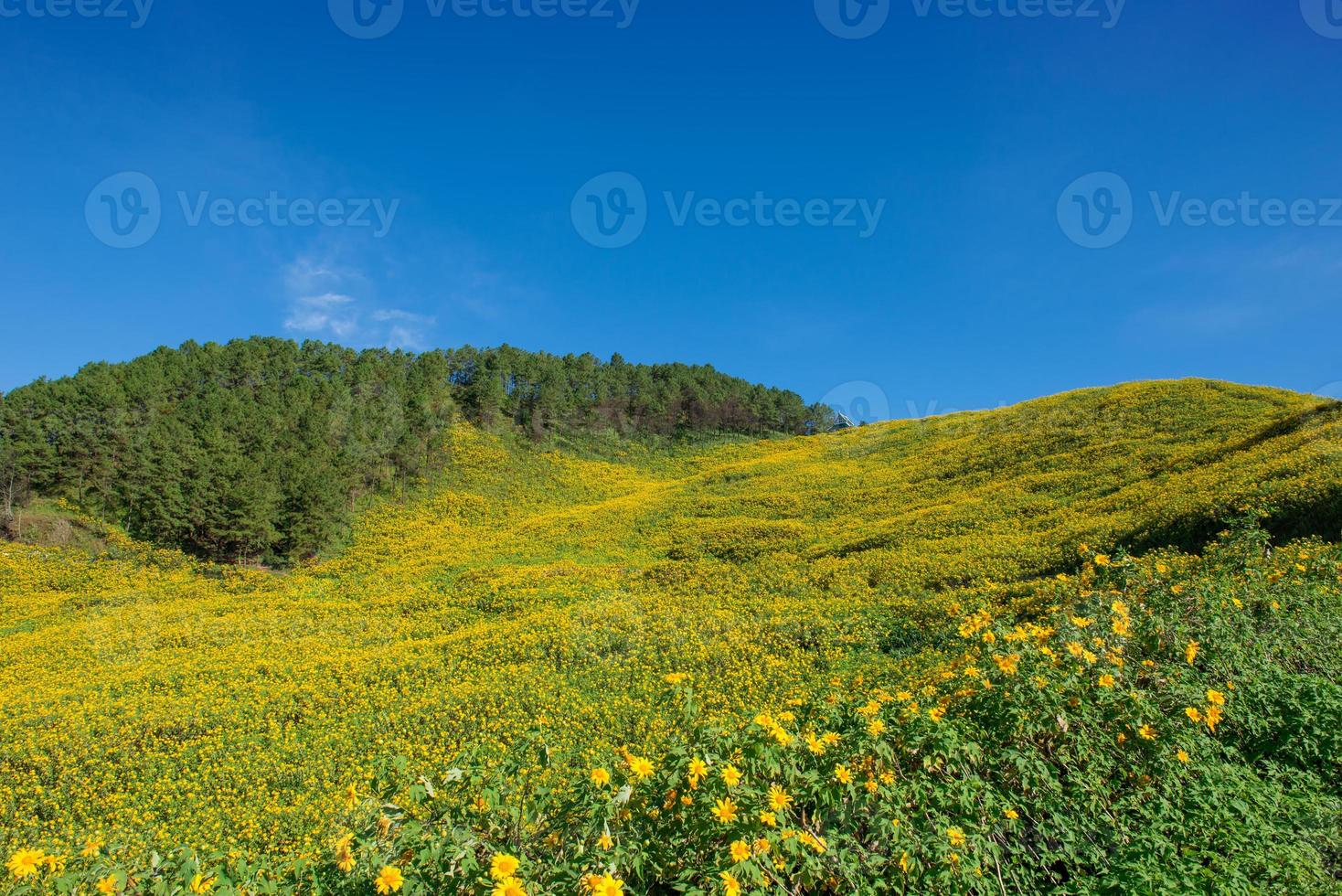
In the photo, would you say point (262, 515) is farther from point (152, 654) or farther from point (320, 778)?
point (320, 778)

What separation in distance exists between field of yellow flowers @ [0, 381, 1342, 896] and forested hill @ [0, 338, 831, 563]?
388 centimetres

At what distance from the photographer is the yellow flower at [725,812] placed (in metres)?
3.48

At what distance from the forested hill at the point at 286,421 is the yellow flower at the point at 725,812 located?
132ft

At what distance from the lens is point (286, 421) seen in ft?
164

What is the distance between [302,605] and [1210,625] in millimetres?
31224

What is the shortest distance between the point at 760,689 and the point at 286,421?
49.8 metres

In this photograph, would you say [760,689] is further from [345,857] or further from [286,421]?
[286,421]

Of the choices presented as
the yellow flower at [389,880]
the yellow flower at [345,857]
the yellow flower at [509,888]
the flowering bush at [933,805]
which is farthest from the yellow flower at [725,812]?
the yellow flower at [345,857]

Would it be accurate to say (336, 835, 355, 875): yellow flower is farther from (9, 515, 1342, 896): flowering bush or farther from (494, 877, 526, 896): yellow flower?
(494, 877, 526, 896): yellow flower

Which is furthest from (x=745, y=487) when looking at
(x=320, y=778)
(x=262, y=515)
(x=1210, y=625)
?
(x=1210, y=625)

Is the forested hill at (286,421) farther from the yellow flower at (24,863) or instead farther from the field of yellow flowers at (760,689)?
the yellow flower at (24,863)

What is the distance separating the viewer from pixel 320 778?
12125 mm

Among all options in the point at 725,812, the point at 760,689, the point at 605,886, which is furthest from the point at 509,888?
the point at 760,689

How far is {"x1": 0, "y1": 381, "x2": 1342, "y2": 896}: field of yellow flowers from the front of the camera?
12.1ft
